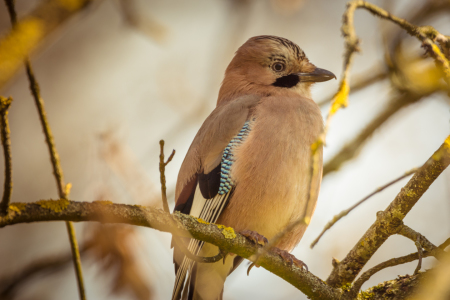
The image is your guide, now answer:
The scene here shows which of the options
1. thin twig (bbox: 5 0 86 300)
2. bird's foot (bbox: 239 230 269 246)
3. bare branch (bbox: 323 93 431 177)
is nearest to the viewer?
thin twig (bbox: 5 0 86 300)

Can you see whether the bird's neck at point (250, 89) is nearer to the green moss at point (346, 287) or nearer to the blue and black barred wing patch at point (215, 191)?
the blue and black barred wing patch at point (215, 191)

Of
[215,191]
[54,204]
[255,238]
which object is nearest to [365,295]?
[255,238]

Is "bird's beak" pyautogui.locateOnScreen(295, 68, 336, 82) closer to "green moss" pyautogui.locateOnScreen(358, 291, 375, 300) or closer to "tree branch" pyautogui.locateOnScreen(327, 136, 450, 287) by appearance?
"tree branch" pyautogui.locateOnScreen(327, 136, 450, 287)

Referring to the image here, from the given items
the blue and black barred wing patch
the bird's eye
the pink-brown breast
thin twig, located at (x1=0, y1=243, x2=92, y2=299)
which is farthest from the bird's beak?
thin twig, located at (x1=0, y1=243, x2=92, y2=299)

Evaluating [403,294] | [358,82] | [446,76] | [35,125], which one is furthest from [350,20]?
[35,125]

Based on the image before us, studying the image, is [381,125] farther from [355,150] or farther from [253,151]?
[253,151]

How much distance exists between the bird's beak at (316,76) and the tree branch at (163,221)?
2357 mm

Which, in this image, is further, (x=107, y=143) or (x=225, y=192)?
(x=107, y=143)

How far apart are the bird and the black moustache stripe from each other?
0.19m

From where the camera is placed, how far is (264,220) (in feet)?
13.5

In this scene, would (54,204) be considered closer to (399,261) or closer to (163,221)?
(163,221)

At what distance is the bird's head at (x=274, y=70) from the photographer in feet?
17.0

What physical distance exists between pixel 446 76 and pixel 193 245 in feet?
7.60

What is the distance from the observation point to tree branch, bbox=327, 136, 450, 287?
297 cm
